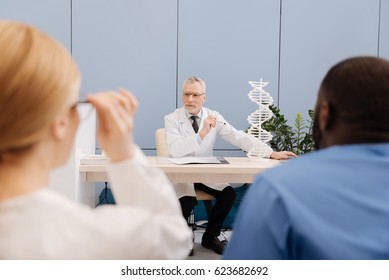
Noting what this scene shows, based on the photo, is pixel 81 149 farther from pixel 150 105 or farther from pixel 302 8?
pixel 302 8

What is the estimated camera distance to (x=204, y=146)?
3.89 m

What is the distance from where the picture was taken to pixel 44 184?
774mm

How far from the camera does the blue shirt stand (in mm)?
848

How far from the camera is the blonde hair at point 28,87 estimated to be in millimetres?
701

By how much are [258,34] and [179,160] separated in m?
2.18

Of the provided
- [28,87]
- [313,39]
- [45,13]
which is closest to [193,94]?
[313,39]

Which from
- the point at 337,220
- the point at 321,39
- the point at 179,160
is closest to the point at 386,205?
the point at 337,220

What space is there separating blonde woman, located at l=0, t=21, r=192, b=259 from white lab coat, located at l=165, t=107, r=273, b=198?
2.78m

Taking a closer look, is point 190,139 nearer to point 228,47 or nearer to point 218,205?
point 218,205

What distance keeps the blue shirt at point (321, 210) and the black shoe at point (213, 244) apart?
2.81m

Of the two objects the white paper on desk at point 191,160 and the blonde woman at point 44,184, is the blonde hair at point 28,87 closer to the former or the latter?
the blonde woman at point 44,184

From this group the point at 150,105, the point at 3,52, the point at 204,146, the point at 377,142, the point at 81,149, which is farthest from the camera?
the point at 150,105

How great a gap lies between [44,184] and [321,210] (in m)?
0.49

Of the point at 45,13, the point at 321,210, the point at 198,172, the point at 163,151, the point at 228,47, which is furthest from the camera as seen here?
the point at 228,47
